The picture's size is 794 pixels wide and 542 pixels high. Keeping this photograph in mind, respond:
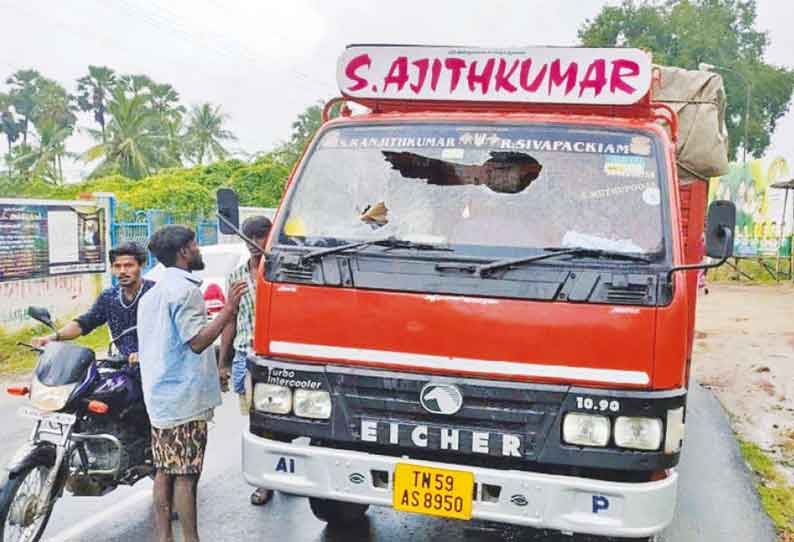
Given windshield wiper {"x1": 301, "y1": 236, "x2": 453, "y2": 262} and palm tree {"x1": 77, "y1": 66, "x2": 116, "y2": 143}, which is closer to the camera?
windshield wiper {"x1": 301, "y1": 236, "x2": 453, "y2": 262}

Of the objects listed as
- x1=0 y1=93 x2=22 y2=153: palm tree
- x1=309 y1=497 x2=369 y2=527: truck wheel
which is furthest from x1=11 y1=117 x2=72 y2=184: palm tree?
x1=309 y1=497 x2=369 y2=527: truck wheel

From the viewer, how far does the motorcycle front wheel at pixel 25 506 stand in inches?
144

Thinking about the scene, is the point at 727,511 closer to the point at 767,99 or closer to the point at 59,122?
the point at 767,99

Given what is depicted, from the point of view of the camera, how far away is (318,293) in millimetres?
3527

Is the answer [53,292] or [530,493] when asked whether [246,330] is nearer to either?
[530,493]

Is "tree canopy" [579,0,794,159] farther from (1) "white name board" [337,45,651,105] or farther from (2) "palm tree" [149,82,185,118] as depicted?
(1) "white name board" [337,45,651,105]

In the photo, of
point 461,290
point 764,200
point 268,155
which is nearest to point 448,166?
point 461,290

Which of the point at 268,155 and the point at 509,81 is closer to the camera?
the point at 509,81

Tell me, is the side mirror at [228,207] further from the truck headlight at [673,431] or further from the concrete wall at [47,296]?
the concrete wall at [47,296]

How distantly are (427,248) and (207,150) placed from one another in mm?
39453

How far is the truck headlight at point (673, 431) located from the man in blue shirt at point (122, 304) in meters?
2.76

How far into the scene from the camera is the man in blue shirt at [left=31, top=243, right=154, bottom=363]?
4457 millimetres

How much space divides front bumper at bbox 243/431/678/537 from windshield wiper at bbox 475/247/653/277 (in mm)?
812

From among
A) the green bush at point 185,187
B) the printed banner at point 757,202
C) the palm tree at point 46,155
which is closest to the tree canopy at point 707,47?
the printed banner at point 757,202
